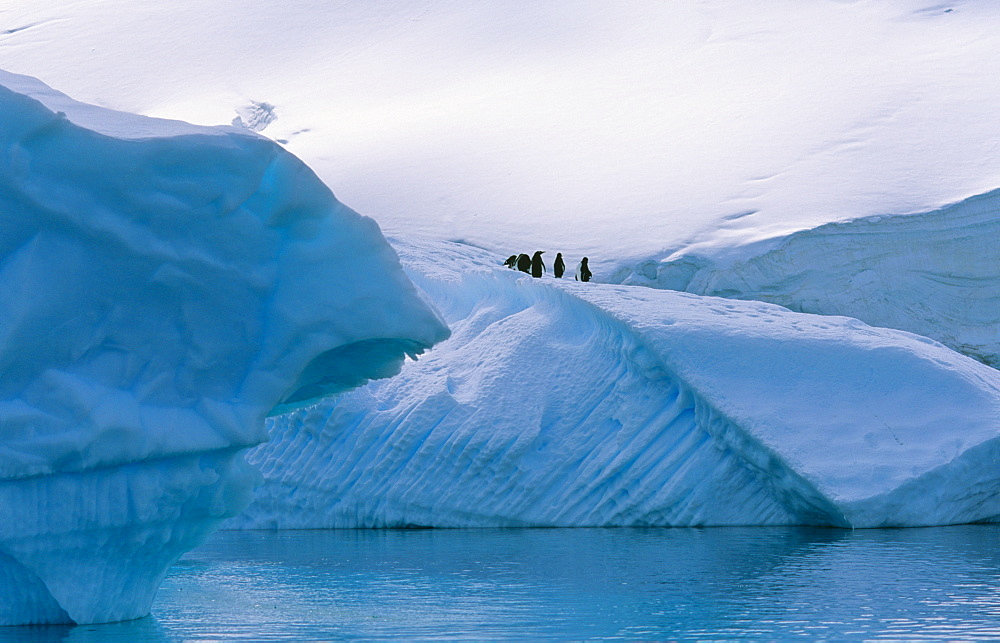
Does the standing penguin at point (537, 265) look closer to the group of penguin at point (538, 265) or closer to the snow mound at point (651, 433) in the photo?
the group of penguin at point (538, 265)

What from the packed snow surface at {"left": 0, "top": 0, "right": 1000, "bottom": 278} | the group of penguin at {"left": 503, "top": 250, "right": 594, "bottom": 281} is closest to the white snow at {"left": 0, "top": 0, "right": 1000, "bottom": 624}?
the packed snow surface at {"left": 0, "top": 0, "right": 1000, "bottom": 278}

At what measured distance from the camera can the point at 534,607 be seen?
21.1 ft

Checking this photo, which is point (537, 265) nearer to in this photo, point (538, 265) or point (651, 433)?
point (538, 265)

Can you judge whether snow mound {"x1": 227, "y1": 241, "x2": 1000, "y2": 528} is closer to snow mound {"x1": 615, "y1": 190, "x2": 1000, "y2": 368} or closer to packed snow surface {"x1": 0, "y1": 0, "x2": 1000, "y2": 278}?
snow mound {"x1": 615, "y1": 190, "x2": 1000, "y2": 368}

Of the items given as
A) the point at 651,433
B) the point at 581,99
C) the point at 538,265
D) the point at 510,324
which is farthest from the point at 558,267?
the point at 581,99

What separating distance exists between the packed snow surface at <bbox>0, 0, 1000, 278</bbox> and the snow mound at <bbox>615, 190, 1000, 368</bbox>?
1.17 feet

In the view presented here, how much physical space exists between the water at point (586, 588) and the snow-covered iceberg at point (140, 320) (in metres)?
0.45

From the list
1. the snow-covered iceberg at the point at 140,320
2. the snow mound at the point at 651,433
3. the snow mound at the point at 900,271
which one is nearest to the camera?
the snow-covered iceberg at the point at 140,320

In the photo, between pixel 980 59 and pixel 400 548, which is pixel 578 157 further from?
pixel 400 548

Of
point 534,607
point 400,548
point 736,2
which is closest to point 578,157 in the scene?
point 736,2

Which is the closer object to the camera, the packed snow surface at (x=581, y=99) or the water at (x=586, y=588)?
the water at (x=586, y=588)

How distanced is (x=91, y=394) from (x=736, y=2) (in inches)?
1410

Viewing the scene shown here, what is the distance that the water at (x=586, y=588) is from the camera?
18.8ft

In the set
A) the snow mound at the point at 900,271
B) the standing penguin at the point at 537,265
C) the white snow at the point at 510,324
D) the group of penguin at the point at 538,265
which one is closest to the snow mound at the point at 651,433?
the white snow at the point at 510,324
